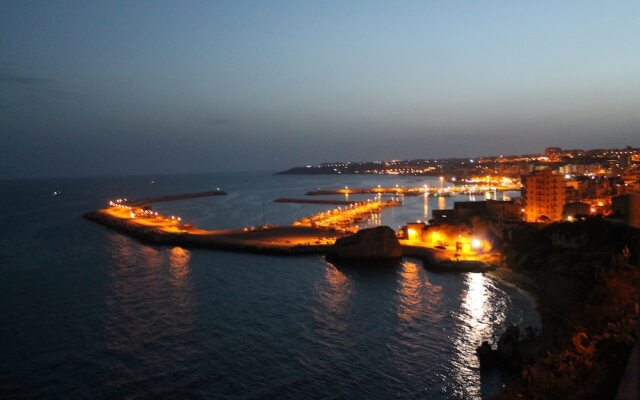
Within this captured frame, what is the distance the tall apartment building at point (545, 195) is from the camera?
33375mm

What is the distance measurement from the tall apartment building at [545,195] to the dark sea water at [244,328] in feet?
42.4

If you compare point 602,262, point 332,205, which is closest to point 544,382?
point 602,262

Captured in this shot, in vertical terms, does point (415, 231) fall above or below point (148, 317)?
above

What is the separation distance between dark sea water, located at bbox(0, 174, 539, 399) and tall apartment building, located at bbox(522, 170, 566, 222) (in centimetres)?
1291

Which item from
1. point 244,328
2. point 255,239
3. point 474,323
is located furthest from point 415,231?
point 244,328

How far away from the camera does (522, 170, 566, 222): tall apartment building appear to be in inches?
1314

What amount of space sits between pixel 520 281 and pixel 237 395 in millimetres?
13175

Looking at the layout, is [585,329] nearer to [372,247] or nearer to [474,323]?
[474,323]

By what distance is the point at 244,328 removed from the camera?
1484cm

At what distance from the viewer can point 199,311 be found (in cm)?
1658

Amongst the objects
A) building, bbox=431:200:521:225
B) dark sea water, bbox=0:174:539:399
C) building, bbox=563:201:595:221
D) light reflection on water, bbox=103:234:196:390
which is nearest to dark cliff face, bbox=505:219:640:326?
dark sea water, bbox=0:174:539:399

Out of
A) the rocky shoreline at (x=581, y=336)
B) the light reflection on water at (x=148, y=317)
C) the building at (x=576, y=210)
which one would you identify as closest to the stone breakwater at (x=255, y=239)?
the light reflection on water at (x=148, y=317)

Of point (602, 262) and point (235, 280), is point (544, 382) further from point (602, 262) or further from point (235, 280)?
point (235, 280)

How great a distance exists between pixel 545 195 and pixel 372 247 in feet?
46.3
